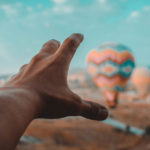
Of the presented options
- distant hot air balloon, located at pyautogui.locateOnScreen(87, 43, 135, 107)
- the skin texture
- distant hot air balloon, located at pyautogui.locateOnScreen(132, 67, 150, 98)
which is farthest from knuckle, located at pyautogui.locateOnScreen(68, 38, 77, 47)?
distant hot air balloon, located at pyautogui.locateOnScreen(132, 67, 150, 98)

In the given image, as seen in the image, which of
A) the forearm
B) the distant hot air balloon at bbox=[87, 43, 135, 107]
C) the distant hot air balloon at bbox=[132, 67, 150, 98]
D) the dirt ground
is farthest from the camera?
the distant hot air balloon at bbox=[132, 67, 150, 98]

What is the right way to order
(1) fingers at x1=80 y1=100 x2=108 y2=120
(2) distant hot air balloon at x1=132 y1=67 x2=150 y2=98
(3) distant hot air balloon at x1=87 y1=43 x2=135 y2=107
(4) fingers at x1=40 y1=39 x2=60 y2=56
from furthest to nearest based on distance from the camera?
(2) distant hot air balloon at x1=132 y1=67 x2=150 y2=98, (3) distant hot air balloon at x1=87 y1=43 x2=135 y2=107, (4) fingers at x1=40 y1=39 x2=60 y2=56, (1) fingers at x1=80 y1=100 x2=108 y2=120

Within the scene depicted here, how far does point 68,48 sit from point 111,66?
1702 cm

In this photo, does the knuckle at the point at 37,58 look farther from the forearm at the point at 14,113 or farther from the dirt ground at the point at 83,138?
the dirt ground at the point at 83,138

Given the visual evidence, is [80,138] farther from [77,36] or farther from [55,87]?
[55,87]

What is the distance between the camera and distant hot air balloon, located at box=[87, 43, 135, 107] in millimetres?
18297

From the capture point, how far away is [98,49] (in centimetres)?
1903

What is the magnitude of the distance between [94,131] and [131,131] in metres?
3.26

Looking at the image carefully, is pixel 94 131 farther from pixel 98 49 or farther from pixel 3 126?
pixel 3 126

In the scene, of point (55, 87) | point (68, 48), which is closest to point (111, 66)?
point (68, 48)

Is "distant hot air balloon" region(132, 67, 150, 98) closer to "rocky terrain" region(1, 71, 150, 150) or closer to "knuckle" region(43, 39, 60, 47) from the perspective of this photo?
"rocky terrain" region(1, 71, 150, 150)

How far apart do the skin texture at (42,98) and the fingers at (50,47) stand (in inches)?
1.6

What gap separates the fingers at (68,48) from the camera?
4.55 ft

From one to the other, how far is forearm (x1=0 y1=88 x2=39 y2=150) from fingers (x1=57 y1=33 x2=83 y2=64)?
0.29 meters
